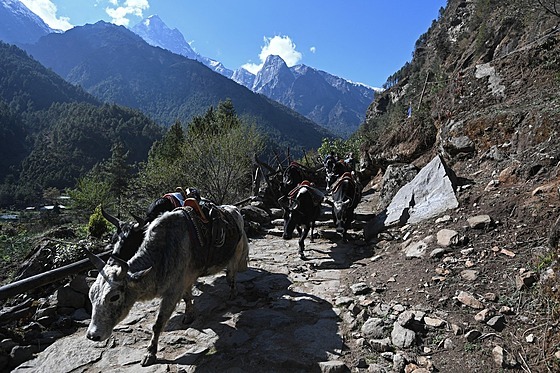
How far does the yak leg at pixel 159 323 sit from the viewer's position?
3.75m

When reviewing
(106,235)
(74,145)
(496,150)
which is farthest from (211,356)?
(74,145)

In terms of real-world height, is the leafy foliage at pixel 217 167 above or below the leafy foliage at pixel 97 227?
above

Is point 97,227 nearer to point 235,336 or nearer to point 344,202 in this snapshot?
point 235,336

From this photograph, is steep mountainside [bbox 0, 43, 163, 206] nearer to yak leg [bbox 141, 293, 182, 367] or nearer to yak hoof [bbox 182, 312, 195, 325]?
yak hoof [bbox 182, 312, 195, 325]

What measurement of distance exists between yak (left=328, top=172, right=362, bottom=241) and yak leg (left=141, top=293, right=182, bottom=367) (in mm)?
5572

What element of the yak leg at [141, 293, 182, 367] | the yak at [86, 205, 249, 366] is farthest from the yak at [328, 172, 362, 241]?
the yak leg at [141, 293, 182, 367]

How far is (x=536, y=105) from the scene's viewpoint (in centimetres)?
793

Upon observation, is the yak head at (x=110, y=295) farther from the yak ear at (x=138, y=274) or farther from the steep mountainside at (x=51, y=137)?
the steep mountainside at (x=51, y=137)

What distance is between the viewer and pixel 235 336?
14.0 feet

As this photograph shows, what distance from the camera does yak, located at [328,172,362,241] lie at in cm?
884

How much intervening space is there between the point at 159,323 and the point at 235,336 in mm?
990

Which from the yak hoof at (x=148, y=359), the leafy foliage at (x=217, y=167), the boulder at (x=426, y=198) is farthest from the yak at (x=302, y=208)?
the leafy foliage at (x=217, y=167)

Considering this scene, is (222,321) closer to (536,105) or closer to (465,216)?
(465,216)

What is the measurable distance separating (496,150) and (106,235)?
10.1 m
